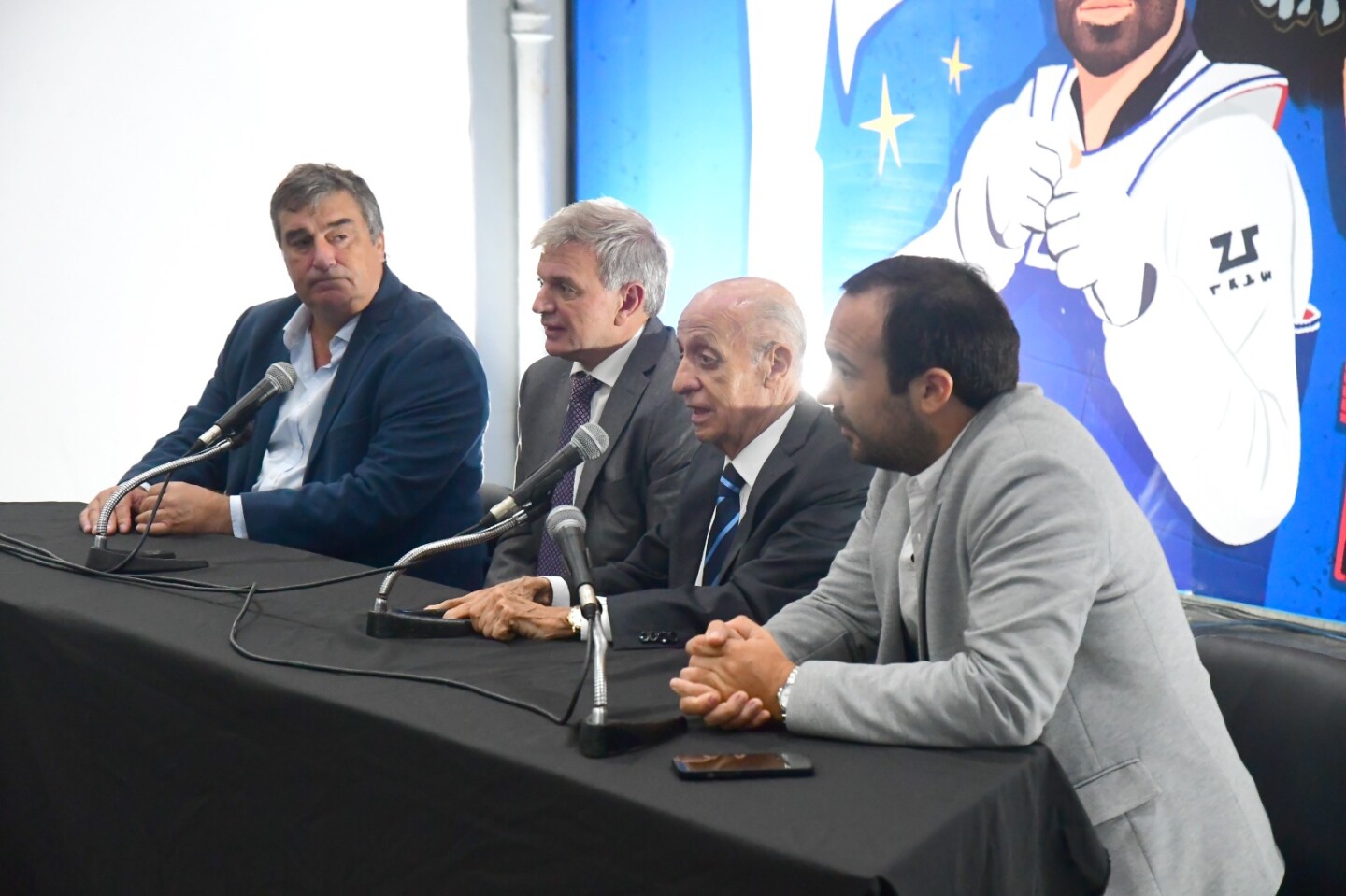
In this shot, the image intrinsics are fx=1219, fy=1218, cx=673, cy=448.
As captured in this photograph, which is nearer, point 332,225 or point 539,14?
point 332,225

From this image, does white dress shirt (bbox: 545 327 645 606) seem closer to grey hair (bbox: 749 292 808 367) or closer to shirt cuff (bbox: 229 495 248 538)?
grey hair (bbox: 749 292 808 367)

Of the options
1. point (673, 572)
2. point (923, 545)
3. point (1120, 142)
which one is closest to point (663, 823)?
point (923, 545)

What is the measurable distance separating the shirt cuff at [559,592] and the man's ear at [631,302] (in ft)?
2.87

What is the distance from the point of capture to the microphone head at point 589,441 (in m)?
1.70

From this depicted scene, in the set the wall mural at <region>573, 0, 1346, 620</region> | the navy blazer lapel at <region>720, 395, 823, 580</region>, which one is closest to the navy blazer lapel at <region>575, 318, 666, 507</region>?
the navy blazer lapel at <region>720, 395, 823, 580</region>

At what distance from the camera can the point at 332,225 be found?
2918mm

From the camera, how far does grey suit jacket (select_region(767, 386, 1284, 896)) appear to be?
4.38 ft

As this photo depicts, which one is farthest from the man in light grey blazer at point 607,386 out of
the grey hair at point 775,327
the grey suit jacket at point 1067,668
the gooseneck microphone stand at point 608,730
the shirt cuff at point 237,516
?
the gooseneck microphone stand at point 608,730

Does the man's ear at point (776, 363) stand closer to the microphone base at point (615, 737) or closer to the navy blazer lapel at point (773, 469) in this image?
the navy blazer lapel at point (773, 469)

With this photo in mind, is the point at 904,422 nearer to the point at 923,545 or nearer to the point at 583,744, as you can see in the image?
the point at 923,545

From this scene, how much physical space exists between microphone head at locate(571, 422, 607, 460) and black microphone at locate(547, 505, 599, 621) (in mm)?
192

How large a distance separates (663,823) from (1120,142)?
240 centimetres

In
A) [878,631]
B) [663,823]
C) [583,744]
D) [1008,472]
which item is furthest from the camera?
[878,631]

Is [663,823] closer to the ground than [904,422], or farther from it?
closer to the ground
